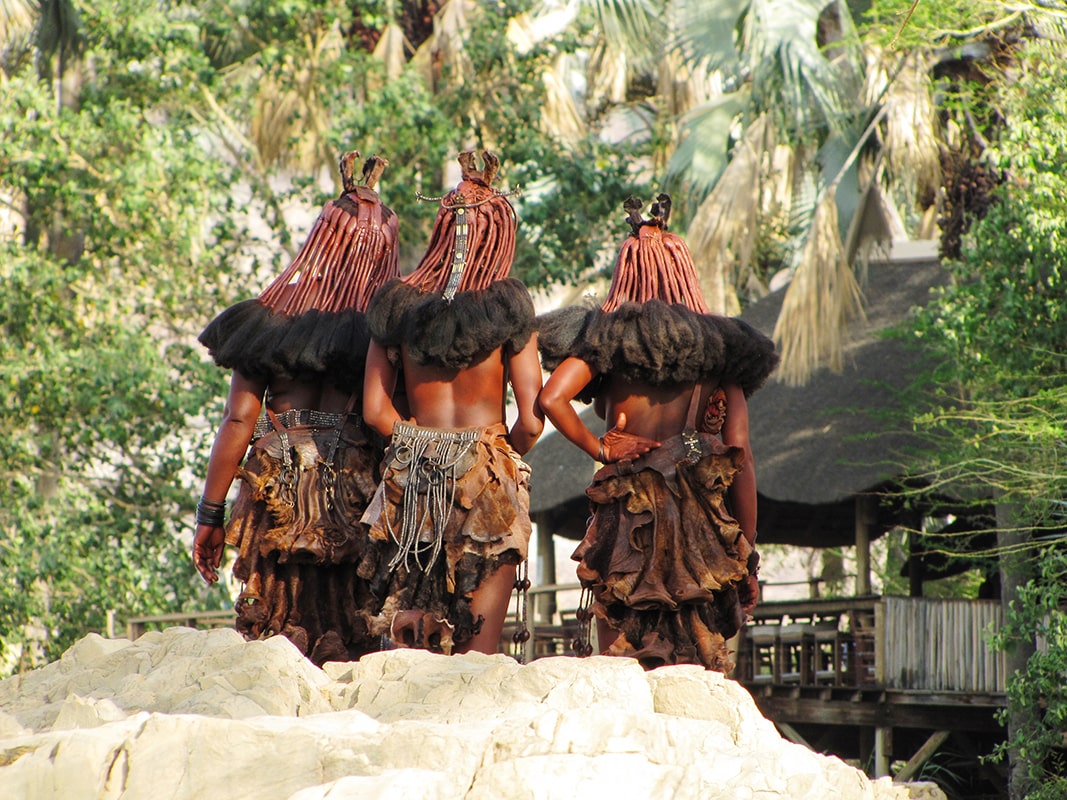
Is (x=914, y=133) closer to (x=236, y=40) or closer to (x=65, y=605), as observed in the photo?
(x=236, y=40)

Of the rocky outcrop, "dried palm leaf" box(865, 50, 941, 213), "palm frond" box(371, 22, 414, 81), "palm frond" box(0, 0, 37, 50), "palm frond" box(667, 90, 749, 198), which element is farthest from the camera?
"palm frond" box(0, 0, 37, 50)

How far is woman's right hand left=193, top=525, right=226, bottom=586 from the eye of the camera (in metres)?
6.28

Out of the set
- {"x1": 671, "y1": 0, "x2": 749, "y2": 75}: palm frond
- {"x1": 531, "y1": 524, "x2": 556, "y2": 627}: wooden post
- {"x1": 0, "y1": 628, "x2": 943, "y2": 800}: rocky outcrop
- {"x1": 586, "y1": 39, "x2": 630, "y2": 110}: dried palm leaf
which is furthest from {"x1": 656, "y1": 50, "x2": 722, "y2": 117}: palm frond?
{"x1": 0, "y1": 628, "x2": 943, "y2": 800}: rocky outcrop

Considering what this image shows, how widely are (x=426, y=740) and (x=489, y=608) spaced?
6.89 ft

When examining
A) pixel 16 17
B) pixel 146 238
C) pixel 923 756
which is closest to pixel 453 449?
pixel 923 756

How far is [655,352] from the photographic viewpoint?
5867mm

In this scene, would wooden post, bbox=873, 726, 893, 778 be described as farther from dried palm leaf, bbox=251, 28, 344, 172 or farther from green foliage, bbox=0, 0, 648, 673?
dried palm leaf, bbox=251, 28, 344, 172

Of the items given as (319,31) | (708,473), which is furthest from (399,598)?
(319,31)

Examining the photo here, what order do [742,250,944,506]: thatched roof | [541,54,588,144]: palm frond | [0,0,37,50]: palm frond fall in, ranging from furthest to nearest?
[541,54,588,144]: palm frond, [0,0,37,50]: palm frond, [742,250,944,506]: thatched roof

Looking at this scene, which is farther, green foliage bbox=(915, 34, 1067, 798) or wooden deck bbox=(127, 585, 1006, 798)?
wooden deck bbox=(127, 585, 1006, 798)

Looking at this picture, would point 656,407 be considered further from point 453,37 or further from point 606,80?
point 606,80

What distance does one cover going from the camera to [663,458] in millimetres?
5945

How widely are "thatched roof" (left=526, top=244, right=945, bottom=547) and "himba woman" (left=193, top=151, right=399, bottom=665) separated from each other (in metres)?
7.15

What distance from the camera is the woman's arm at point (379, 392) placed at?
584 cm
